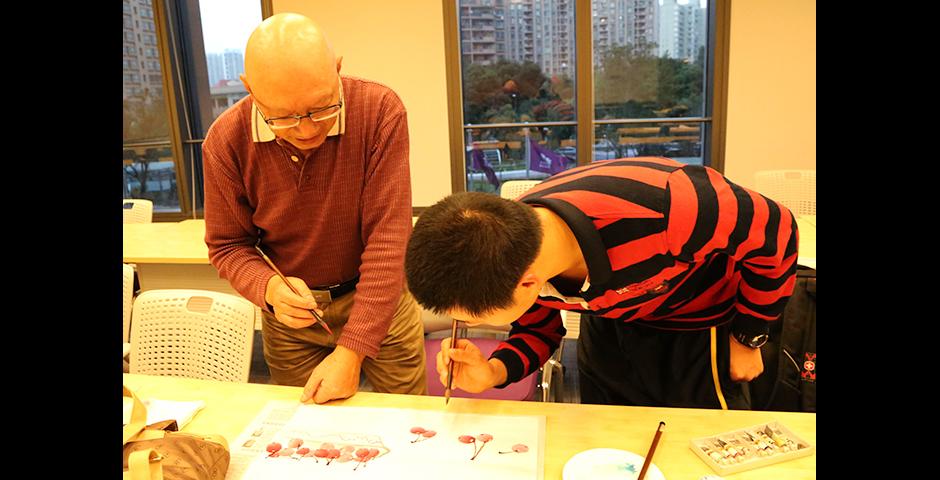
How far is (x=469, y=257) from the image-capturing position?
0.93 metres

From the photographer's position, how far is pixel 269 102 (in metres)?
1.35

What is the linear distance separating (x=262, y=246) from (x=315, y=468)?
0.76 metres

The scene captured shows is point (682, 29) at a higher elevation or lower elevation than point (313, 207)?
higher

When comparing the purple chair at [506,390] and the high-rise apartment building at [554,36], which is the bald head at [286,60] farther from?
the high-rise apartment building at [554,36]

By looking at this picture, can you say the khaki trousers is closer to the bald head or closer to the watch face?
the bald head

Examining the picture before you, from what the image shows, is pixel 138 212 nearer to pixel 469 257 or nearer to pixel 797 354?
pixel 469 257

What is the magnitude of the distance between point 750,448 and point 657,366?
0.35 m

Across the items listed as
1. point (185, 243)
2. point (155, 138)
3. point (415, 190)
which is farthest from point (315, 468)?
point (155, 138)

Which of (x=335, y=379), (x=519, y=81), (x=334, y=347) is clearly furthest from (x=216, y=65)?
(x=335, y=379)

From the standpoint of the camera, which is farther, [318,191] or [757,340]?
[318,191]

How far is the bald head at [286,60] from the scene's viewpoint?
1322mm

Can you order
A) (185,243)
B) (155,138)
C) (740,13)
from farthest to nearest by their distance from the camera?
1. (155,138)
2. (740,13)
3. (185,243)

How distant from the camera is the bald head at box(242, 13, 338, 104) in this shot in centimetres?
132

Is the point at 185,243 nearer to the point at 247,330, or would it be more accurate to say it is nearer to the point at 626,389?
the point at 247,330
